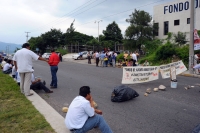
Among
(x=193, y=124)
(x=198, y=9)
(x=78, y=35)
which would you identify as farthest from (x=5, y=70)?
(x=78, y=35)

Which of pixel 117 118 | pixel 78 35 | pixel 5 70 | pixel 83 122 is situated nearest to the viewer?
pixel 83 122

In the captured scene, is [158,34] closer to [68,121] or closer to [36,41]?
[68,121]

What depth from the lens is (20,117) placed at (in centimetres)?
526

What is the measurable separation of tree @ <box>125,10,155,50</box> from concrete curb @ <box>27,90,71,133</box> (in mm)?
27666

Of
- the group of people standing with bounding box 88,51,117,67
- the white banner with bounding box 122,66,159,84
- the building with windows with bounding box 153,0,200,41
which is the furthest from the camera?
the building with windows with bounding box 153,0,200,41

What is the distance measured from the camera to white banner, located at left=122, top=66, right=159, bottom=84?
1038 cm

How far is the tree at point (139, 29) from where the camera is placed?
3291cm

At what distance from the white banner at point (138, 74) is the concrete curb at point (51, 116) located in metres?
4.69

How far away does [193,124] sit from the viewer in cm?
507

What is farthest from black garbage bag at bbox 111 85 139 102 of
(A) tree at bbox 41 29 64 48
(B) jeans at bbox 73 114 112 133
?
(A) tree at bbox 41 29 64 48

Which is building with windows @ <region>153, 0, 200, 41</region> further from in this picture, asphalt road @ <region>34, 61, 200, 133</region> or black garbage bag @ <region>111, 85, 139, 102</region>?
black garbage bag @ <region>111, 85, 139, 102</region>

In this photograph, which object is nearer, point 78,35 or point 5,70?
point 5,70

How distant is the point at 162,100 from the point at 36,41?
5974 cm

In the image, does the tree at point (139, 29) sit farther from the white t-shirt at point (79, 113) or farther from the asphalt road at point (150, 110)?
the white t-shirt at point (79, 113)
